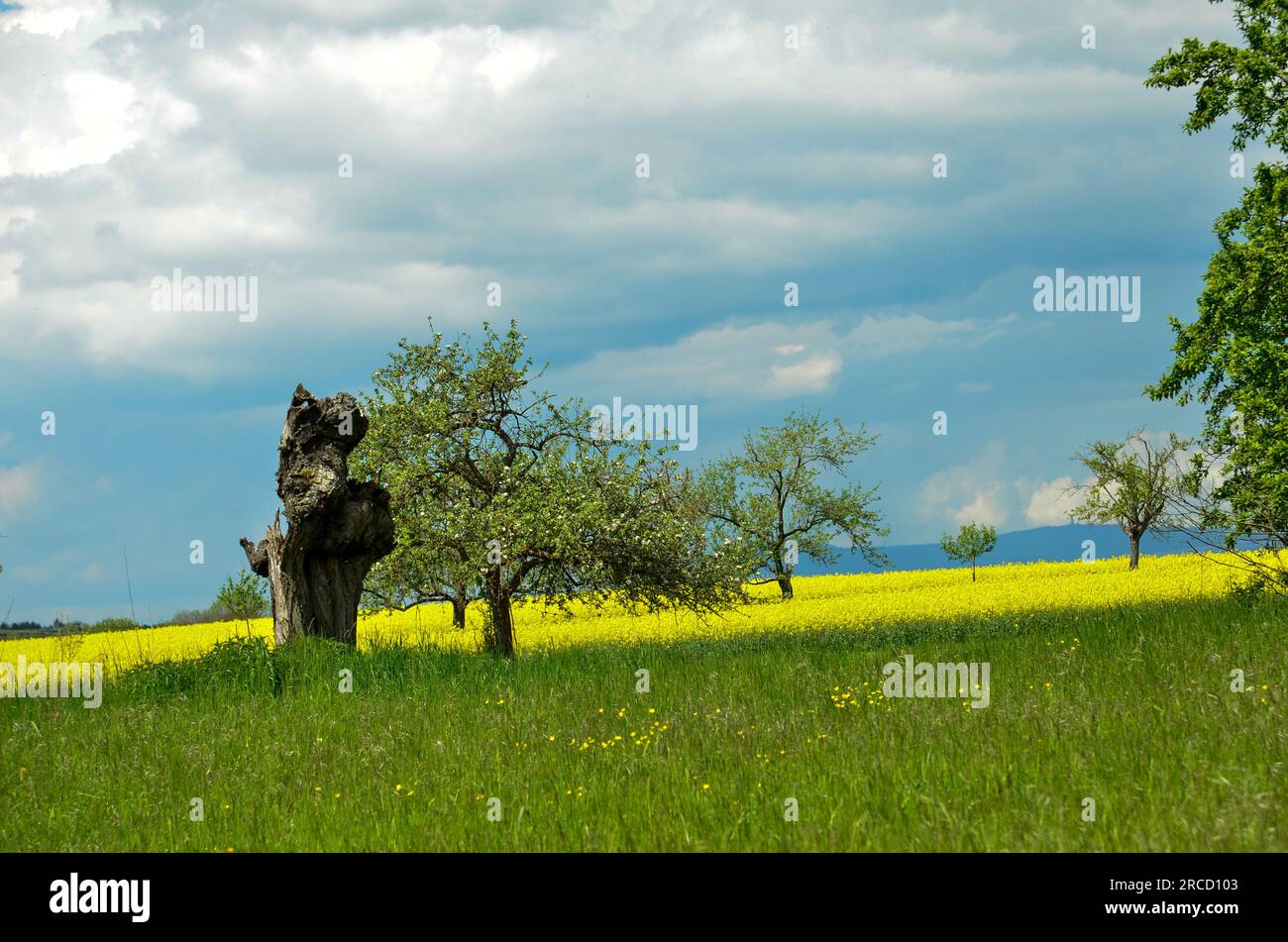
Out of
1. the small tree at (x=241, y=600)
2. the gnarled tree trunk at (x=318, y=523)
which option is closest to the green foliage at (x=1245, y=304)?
the gnarled tree trunk at (x=318, y=523)

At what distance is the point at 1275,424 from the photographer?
20.5 meters

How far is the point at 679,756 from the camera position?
938 centimetres

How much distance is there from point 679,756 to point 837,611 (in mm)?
29387

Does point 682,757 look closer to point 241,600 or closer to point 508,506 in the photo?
point 508,506

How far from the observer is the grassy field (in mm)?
6945

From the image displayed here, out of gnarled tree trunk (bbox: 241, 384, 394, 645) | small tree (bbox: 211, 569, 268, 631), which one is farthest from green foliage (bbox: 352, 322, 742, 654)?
small tree (bbox: 211, 569, 268, 631)

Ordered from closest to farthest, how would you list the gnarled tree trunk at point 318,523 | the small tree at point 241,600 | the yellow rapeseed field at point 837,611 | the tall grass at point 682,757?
1. the tall grass at point 682,757
2. the gnarled tree trunk at point 318,523
3. the yellow rapeseed field at point 837,611
4. the small tree at point 241,600

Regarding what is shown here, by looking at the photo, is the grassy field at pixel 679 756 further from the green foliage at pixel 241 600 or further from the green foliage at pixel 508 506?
the green foliage at pixel 241 600

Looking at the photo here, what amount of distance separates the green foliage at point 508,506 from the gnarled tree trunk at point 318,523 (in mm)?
2237

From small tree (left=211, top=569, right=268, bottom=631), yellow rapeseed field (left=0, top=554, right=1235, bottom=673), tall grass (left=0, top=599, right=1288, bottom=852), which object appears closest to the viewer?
tall grass (left=0, top=599, right=1288, bottom=852)

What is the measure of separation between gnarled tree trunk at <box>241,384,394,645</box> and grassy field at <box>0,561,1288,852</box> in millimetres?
2540

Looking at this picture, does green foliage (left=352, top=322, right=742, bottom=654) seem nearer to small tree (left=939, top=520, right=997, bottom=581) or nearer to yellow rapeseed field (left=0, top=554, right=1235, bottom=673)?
yellow rapeseed field (left=0, top=554, right=1235, bottom=673)

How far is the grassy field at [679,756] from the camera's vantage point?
22.8 feet

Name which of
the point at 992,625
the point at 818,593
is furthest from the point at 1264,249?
the point at 818,593
